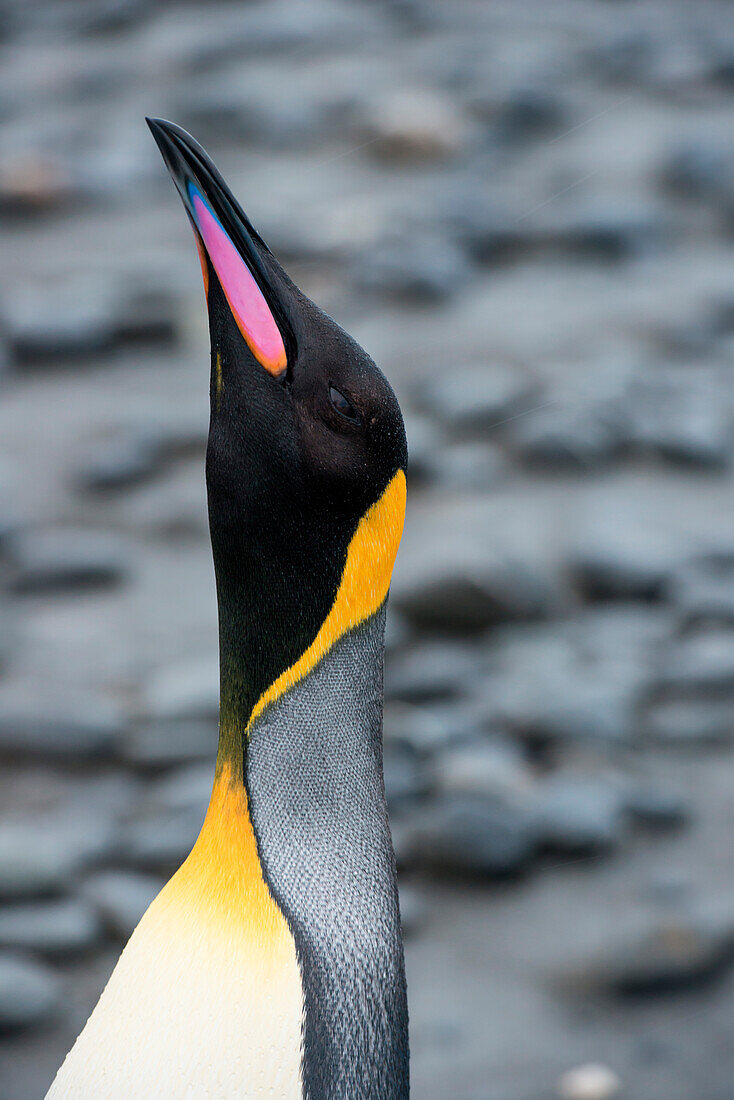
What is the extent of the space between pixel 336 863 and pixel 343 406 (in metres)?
0.39

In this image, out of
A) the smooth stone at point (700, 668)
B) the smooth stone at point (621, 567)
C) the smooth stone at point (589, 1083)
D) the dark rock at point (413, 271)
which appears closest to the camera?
the smooth stone at point (589, 1083)

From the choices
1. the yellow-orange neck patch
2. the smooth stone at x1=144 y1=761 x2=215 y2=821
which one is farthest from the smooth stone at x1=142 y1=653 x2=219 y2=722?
the yellow-orange neck patch

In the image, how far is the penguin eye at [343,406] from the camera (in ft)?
3.76

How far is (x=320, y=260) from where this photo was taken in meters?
4.14

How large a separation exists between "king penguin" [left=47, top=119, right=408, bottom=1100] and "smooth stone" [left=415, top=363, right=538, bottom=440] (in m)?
2.20

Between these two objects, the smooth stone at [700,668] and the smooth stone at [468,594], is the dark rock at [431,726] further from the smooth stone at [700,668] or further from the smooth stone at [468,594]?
the smooth stone at [700,668]

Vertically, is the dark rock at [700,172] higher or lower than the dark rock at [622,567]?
higher

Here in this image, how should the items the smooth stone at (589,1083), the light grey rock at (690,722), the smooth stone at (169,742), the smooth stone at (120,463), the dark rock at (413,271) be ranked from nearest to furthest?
the smooth stone at (589,1083), the smooth stone at (169,742), the light grey rock at (690,722), the smooth stone at (120,463), the dark rock at (413,271)

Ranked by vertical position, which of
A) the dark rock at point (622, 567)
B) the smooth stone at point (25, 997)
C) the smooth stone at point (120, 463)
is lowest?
the smooth stone at point (25, 997)

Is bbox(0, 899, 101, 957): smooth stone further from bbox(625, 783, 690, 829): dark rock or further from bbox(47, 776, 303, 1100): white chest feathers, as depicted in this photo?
bbox(625, 783, 690, 829): dark rock

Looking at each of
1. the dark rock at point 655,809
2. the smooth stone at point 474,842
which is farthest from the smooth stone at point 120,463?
the dark rock at point 655,809

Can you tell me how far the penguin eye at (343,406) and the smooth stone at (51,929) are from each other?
108 cm

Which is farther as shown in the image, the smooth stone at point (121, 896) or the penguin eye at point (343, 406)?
the smooth stone at point (121, 896)

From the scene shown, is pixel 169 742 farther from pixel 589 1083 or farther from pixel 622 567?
pixel 622 567
